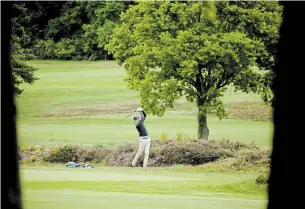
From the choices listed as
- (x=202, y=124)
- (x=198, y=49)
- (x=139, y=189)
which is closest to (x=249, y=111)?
(x=202, y=124)

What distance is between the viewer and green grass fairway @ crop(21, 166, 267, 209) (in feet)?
36.7

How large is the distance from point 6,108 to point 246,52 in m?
20.4

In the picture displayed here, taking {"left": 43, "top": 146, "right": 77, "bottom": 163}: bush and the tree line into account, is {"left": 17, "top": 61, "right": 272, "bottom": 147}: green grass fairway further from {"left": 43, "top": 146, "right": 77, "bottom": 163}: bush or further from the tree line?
{"left": 43, "top": 146, "right": 77, "bottom": 163}: bush

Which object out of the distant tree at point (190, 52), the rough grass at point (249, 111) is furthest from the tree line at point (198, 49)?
the rough grass at point (249, 111)

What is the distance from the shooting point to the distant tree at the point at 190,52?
84.0ft

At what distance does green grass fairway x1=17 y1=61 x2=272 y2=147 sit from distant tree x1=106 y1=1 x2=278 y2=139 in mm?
2329

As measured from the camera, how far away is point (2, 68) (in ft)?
18.7

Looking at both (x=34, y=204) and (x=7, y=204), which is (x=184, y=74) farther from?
(x=7, y=204)

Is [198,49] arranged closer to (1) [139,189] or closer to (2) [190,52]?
(2) [190,52]

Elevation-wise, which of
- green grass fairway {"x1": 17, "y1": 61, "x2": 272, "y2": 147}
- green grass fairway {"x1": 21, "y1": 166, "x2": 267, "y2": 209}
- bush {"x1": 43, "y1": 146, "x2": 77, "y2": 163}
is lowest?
green grass fairway {"x1": 17, "y1": 61, "x2": 272, "y2": 147}

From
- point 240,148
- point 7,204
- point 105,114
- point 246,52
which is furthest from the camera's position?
point 105,114

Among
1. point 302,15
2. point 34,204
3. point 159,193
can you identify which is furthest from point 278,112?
point 159,193

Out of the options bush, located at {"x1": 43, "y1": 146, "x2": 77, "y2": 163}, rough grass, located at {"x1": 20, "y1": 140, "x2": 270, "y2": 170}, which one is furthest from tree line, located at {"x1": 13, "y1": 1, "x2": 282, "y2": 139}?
bush, located at {"x1": 43, "y1": 146, "x2": 77, "y2": 163}

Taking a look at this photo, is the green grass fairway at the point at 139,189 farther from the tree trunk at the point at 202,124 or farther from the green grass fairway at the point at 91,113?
the green grass fairway at the point at 91,113
